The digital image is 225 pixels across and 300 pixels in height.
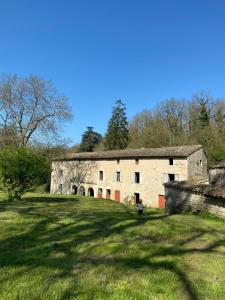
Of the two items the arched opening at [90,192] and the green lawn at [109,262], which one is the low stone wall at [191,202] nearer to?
the green lawn at [109,262]

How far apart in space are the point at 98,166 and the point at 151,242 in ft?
102

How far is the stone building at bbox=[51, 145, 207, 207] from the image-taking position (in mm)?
29016

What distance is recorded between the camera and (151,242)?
7609 mm

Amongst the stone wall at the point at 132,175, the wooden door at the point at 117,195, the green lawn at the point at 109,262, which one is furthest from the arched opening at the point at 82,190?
the green lawn at the point at 109,262

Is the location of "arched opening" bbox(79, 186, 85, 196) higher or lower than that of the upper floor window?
lower

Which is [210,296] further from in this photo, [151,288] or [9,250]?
[9,250]

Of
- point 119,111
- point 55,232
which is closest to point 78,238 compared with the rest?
point 55,232

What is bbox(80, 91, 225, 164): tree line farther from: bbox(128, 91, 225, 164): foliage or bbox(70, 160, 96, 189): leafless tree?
bbox(70, 160, 96, 189): leafless tree

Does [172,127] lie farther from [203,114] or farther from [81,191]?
[81,191]

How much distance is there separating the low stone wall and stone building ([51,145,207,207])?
10.7 metres

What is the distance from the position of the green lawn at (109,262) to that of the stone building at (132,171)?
20046mm

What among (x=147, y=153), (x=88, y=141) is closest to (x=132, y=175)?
(x=147, y=153)

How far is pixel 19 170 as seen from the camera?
19.6m

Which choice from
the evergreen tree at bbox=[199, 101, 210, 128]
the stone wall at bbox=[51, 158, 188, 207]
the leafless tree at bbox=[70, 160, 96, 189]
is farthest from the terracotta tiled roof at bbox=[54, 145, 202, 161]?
the evergreen tree at bbox=[199, 101, 210, 128]
